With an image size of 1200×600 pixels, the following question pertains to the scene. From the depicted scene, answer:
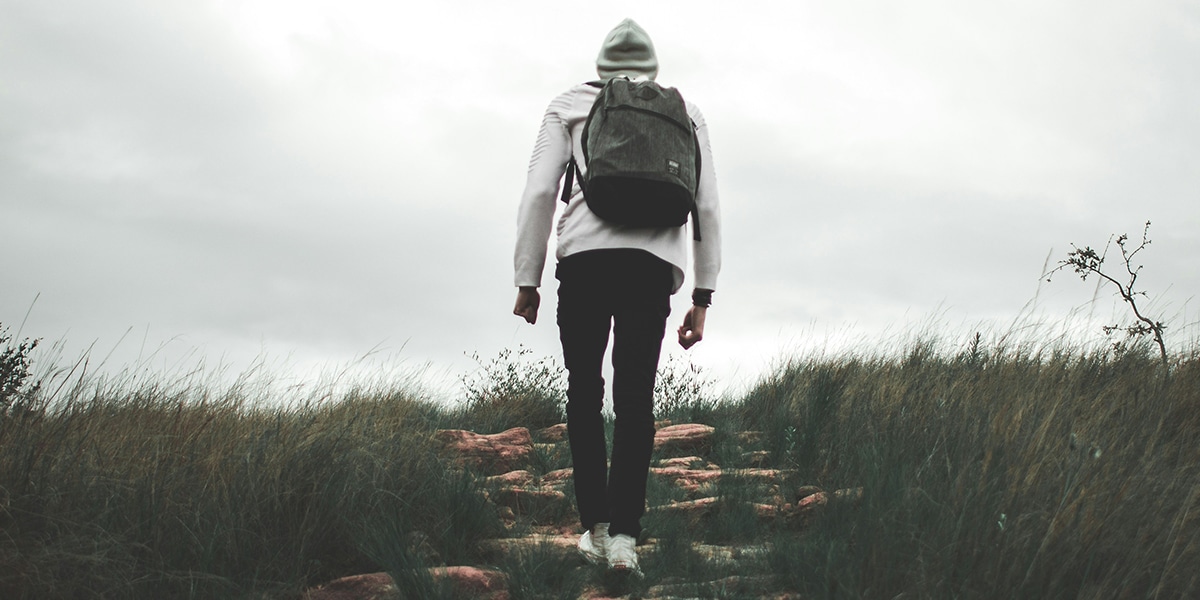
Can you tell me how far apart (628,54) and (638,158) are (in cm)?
62

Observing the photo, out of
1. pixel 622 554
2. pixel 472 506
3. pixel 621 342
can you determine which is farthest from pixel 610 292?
pixel 472 506

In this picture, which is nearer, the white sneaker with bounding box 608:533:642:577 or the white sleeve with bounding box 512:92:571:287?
the white sneaker with bounding box 608:533:642:577

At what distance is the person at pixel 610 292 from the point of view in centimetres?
284

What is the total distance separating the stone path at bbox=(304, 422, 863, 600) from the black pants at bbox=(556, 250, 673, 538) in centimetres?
28

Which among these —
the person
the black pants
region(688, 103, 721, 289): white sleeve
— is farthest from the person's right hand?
region(688, 103, 721, 289): white sleeve

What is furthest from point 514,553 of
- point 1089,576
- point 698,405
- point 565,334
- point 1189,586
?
point 698,405

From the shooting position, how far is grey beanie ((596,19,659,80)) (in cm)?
318

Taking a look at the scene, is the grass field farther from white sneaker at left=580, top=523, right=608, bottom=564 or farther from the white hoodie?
the white hoodie

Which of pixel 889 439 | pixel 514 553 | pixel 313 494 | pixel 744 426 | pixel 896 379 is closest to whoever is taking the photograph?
pixel 514 553

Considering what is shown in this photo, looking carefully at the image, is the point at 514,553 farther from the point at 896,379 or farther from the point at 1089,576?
the point at 896,379

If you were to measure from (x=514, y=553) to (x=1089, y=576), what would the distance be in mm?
1866

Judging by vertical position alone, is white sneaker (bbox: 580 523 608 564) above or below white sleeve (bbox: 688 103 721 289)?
below

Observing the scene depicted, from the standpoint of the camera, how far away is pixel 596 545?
9.98 feet

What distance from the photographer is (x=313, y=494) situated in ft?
10.6
